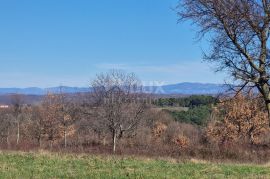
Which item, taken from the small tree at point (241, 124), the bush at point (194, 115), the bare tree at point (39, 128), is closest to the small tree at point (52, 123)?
the bare tree at point (39, 128)

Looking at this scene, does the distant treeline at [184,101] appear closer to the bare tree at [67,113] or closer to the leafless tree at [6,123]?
the leafless tree at [6,123]

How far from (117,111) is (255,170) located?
31406 mm

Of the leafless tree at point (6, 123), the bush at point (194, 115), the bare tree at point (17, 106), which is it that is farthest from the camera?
the bush at point (194, 115)

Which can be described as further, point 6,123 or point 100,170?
point 6,123

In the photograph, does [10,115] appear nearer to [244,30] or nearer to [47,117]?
[47,117]

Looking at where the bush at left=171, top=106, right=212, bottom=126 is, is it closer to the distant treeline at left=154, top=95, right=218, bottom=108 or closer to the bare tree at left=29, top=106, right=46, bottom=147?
the distant treeline at left=154, top=95, right=218, bottom=108

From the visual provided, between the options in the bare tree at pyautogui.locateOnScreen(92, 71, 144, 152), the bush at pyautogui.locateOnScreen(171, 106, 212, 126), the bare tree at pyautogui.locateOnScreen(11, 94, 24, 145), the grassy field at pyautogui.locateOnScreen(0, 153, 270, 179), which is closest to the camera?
the grassy field at pyautogui.locateOnScreen(0, 153, 270, 179)

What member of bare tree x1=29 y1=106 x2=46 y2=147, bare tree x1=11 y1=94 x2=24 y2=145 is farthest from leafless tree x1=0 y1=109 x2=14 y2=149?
bare tree x1=29 y1=106 x2=46 y2=147

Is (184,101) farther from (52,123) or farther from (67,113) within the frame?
(52,123)

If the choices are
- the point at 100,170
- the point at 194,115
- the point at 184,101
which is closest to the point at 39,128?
the point at 194,115

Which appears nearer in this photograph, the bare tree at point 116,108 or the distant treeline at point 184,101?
the bare tree at point 116,108

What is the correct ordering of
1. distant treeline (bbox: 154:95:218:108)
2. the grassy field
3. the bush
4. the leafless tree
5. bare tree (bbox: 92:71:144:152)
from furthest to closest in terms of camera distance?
1. distant treeline (bbox: 154:95:218:108)
2. the bush
3. the leafless tree
4. bare tree (bbox: 92:71:144:152)
5. the grassy field

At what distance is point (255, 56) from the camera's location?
13.5 m

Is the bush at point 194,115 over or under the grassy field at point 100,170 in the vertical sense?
under
